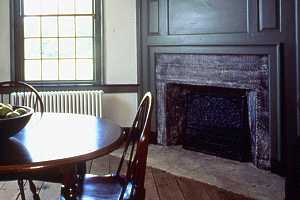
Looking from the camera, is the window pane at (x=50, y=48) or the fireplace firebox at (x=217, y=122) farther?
the window pane at (x=50, y=48)

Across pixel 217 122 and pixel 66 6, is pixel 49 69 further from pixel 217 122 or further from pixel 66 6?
pixel 217 122

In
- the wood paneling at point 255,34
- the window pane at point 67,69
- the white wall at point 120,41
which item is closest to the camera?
the wood paneling at point 255,34

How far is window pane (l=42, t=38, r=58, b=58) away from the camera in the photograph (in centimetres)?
494

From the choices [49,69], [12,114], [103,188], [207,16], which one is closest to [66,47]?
[49,69]

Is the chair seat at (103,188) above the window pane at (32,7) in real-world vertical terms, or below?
below

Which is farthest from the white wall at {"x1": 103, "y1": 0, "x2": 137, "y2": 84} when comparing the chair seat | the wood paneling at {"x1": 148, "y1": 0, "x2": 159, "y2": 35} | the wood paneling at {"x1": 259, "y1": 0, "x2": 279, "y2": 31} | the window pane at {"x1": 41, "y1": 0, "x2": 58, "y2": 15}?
the chair seat

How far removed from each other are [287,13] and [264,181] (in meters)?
1.44

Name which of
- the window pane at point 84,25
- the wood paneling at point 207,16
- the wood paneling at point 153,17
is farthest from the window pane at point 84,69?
the wood paneling at point 207,16

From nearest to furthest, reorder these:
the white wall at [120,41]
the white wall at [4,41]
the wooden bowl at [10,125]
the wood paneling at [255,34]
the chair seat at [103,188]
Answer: the wooden bowl at [10,125] < the chair seat at [103,188] < the wood paneling at [255,34] < the white wall at [4,41] < the white wall at [120,41]

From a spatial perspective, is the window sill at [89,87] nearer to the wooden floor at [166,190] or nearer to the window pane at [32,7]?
the window pane at [32,7]

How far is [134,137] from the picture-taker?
2.12m

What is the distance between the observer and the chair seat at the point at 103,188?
6.25 ft

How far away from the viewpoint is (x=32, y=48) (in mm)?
4918

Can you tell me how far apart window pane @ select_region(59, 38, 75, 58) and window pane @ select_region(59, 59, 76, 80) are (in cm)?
7
